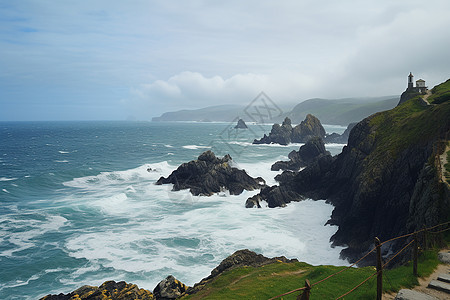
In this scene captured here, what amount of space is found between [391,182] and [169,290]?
92.6 feet

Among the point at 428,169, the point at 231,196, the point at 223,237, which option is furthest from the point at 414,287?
the point at 231,196

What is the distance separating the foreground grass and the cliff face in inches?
319

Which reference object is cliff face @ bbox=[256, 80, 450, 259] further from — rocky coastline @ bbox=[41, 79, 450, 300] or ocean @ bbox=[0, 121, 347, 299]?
ocean @ bbox=[0, 121, 347, 299]

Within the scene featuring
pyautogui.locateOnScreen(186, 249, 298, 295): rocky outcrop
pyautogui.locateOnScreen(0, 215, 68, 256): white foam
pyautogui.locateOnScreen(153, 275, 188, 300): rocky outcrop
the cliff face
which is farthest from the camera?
pyautogui.locateOnScreen(0, 215, 68, 256): white foam

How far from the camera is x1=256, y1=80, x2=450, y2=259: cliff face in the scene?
2401 cm

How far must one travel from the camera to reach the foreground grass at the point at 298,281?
517 inches

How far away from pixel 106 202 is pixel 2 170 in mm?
45628

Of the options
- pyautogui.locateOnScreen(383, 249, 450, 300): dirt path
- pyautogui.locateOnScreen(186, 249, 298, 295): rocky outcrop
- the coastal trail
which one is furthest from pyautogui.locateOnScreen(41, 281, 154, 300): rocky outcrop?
the coastal trail

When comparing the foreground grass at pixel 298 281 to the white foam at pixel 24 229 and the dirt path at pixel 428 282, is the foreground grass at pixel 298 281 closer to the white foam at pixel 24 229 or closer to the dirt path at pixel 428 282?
the dirt path at pixel 428 282

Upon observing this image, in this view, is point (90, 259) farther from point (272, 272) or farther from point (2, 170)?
point (2, 170)

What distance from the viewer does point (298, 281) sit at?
17406 millimetres

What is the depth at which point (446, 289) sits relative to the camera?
38.3 feet

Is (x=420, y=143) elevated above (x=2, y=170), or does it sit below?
above

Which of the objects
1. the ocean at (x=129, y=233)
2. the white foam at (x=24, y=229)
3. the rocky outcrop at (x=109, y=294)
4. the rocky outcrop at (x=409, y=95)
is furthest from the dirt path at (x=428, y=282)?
the rocky outcrop at (x=409, y=95)
